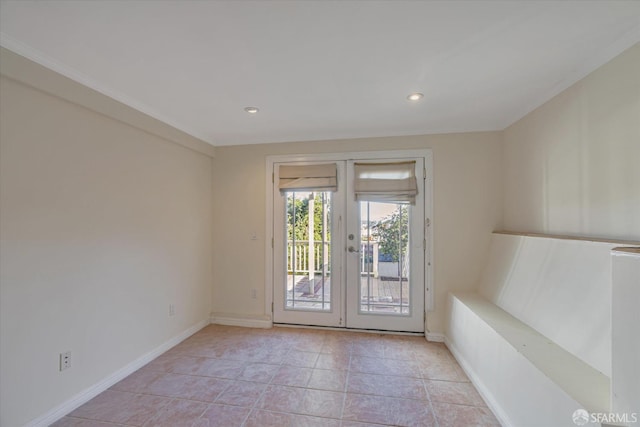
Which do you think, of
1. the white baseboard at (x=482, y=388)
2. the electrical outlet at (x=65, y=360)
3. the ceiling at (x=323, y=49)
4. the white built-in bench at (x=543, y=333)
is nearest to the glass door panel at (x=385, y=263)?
the white baseboard at (x=482, y=388)

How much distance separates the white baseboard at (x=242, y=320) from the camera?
11.2 ft

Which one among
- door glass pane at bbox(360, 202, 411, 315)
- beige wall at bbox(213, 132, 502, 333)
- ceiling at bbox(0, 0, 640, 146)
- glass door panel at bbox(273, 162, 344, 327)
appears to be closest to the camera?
ceiling at bbox(0, 0, 640, 146)

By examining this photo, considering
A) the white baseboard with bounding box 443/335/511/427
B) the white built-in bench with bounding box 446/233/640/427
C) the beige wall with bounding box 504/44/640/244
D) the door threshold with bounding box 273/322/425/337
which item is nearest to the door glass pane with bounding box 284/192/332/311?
the door threshold with bounding box 273/322/425/337

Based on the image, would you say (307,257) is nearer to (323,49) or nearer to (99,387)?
(99,387)

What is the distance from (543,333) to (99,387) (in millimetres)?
3260

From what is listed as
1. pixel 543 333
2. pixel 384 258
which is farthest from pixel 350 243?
pixel 543 333

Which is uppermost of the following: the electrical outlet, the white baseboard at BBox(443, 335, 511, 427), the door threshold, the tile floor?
the electrical outlet

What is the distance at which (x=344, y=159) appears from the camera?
3277 mm

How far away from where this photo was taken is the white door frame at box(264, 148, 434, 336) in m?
3.08

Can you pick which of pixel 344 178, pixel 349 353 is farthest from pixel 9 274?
pixel 344 178

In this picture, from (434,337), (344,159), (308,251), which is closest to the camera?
(434,337)

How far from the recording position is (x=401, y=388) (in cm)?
217

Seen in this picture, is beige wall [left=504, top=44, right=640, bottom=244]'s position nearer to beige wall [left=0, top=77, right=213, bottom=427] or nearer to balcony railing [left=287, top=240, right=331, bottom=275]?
balcony railing [left=287, top=240, right=331, bottom=275]

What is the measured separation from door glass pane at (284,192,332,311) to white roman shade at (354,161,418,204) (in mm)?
428
